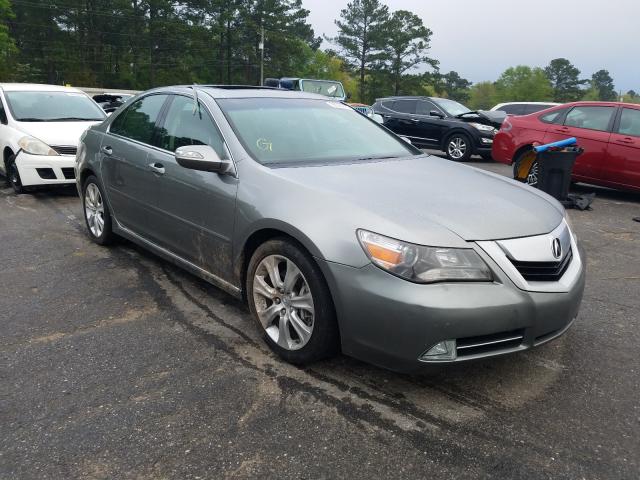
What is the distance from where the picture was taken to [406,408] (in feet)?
8.74

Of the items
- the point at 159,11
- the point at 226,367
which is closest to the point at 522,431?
the point at 226,367

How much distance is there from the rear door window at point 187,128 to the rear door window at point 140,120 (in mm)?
200

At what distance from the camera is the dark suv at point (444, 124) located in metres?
13.4

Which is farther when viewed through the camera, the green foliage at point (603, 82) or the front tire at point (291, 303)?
the green foliage at point (603, 82)

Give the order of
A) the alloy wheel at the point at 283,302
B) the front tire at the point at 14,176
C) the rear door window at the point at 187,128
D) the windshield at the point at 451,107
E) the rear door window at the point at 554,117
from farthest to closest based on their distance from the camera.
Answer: the windshield at the point at 451,107
the rear door window at the point at 554,117
the front tire at the point at 14,176
the rear door window at the point at 187,128
the alloy wheel at the point at 283,302

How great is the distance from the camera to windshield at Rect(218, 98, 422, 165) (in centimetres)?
352

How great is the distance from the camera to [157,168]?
4004 millimetres

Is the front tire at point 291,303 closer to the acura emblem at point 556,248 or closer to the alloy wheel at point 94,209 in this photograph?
the acura emblem at point 556,248

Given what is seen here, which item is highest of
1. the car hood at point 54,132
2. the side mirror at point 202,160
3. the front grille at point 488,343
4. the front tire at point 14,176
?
the side mirror at point 202,160

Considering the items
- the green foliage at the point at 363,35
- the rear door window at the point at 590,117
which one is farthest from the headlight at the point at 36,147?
the green foliage at the point at 363,35

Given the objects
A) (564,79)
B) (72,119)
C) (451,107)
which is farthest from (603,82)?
(72,119)

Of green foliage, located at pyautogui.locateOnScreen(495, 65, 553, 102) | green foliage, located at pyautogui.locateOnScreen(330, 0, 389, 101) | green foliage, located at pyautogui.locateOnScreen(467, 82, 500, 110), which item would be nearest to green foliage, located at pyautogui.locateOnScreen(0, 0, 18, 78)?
green foliage, located at pyautogui.locateOnScreen(330, 0, 389, 101)

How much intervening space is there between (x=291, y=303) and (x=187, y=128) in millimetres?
1689

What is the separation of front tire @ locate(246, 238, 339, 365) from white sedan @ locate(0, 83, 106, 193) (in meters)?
5.40
